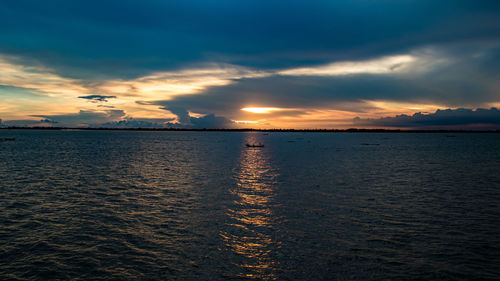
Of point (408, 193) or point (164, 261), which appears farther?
point (408, 193)

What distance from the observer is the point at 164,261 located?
52.5 ft

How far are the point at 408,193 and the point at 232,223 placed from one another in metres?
23.0

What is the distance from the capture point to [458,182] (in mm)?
42844

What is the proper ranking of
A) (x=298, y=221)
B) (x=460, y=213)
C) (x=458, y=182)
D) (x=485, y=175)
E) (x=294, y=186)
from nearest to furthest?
1. (x=298, y=221)
2. (x=460, y=213)
3. (x=294, y=186)
4. (x=458, y=182)
5. (x=485, y=175)

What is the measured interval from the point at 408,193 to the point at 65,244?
34.0 m

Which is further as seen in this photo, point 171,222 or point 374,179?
point 374,179

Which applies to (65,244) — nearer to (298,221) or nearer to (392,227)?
(298,221)

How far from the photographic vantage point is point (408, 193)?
34.4m

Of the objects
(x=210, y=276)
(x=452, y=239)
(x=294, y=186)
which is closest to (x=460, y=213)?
(x=452, y=239)

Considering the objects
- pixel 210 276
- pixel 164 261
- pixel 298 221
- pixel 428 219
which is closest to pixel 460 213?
pixel 428 219

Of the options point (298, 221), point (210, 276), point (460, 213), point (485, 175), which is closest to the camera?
point (210, 276)

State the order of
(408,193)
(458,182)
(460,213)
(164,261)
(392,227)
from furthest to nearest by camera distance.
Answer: (458,182)
(408,193)
(460,213)
(392,227)
(164,261)

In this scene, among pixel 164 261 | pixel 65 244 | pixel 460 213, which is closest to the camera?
pixel 164 261

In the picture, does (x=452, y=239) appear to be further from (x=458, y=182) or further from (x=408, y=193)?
(x=458, y=182)
